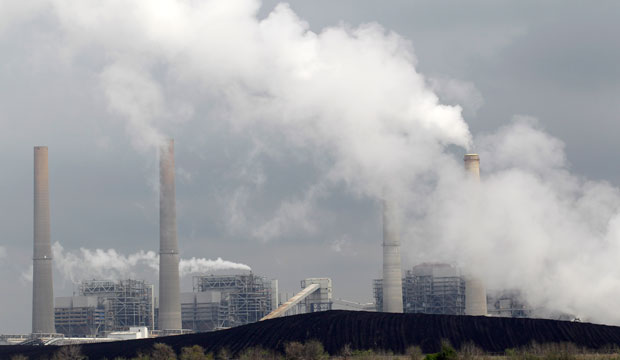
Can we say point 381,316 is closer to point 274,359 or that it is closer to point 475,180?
point 274,359

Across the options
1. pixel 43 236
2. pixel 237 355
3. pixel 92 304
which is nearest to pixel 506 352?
pixel 237 355

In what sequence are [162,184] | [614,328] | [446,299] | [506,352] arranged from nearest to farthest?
1. [506,352]
2. [614,328]
3. [162,184]
4. [446,299]

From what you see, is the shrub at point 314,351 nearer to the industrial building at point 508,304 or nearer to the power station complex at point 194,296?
the power station complex at point 194,296

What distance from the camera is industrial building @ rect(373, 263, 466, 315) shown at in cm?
15425

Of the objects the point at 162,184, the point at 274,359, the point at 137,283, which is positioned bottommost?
the point at 274,359

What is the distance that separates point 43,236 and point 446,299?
187ft

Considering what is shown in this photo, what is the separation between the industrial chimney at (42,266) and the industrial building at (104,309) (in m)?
18.9

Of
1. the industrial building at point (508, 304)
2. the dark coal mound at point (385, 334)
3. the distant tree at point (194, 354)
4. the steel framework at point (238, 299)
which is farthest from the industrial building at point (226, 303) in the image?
the distant tree at point (194, 354)

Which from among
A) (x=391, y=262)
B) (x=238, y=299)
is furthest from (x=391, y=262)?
(x=238, y=299)

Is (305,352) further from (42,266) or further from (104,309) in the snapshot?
(104,309)

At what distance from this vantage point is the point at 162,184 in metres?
138

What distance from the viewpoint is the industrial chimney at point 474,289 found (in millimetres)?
128125

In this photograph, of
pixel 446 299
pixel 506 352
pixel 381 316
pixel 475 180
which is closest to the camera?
pixel 506 352

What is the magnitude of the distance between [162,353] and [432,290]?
68.0m
